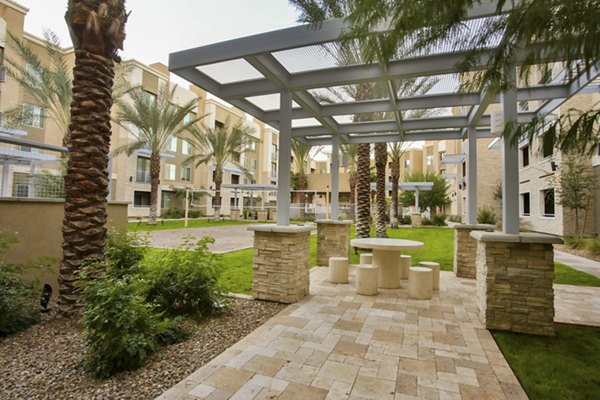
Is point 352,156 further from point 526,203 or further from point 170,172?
point 170,172

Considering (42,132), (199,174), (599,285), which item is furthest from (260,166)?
(599,285)

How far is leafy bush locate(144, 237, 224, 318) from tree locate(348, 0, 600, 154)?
11.2 feet

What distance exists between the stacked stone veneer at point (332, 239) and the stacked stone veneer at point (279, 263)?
9.61ft

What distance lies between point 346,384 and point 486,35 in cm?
315

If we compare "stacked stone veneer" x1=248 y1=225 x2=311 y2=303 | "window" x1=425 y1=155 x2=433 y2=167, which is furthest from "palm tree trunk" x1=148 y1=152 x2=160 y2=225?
"window" x1=425 y1=155 x2=433 y2=167

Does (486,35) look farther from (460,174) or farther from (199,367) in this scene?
(460,174)

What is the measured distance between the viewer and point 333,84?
192 inches

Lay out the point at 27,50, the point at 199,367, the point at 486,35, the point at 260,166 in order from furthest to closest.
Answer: the point at 260,166, the point at 27,50, the point at 199,367, the point at 486,35

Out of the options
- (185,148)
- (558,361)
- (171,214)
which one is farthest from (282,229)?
(185,148)

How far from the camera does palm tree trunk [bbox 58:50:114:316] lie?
3920 millimetres

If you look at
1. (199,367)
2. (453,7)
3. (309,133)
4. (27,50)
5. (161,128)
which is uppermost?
(27,50)

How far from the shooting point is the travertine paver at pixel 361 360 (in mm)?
2545

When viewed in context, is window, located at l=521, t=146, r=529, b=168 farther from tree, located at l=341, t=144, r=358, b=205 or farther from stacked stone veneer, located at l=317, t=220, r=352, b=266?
stacked stone veneer, located at l=317, t=220, r=352, b=266

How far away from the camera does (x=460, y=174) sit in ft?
90.1
